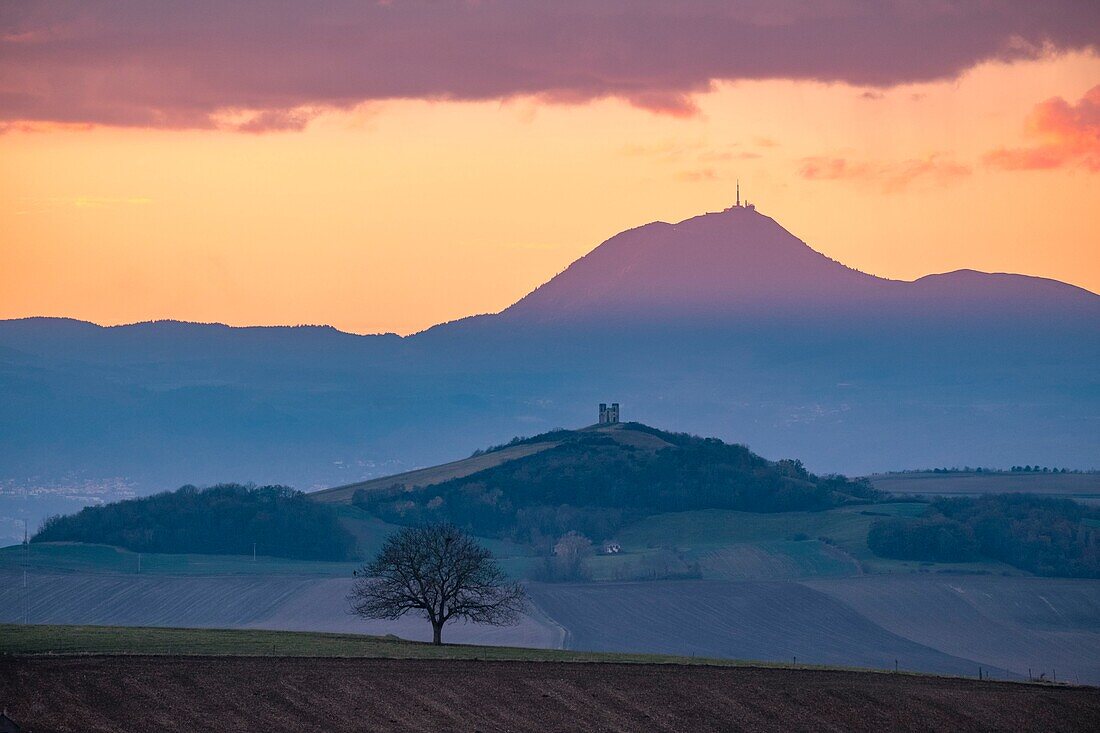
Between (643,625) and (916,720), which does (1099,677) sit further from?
(916,720)

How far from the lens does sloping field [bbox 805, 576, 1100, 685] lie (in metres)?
161

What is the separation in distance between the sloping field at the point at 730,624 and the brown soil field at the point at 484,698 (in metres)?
57.6

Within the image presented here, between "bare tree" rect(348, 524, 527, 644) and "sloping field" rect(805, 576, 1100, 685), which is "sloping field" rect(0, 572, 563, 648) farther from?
"sloping field" rect(805, 576, 1100, 685)

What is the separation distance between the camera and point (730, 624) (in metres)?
175

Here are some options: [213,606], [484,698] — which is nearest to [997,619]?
[213,606]

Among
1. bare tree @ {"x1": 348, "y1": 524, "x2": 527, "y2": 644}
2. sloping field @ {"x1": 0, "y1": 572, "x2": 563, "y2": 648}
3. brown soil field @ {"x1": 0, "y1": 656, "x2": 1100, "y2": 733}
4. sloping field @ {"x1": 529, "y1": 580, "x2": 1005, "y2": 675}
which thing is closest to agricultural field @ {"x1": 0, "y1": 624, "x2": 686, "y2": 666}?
bare tree @ {"x1": 348, "y1": 524, "x2": 527, "y2": 644}

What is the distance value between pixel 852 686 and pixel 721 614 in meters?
89.4

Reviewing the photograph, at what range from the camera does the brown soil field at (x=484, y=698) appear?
72.3m

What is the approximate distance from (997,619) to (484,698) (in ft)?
367

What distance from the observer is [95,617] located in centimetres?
16825

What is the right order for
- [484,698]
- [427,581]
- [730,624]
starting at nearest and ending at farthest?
[484,698], [427,581], [730,624]

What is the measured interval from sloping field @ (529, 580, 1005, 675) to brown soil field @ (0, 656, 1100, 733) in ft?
189

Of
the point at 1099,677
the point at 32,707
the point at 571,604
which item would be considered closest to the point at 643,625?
the point at 571,604

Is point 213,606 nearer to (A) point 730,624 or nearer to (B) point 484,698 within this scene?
(A) point 730,624
